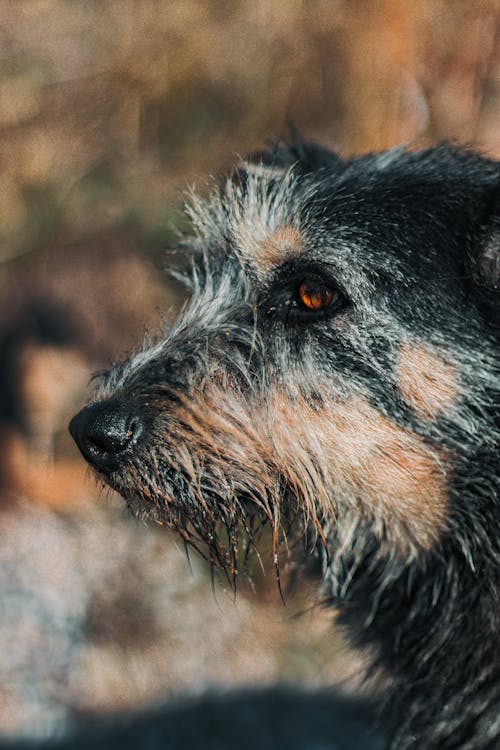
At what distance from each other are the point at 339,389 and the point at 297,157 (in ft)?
4.11

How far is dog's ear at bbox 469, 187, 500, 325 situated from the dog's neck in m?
0.79

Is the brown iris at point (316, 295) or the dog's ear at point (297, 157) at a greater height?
the dog's ear at point (297, 157)

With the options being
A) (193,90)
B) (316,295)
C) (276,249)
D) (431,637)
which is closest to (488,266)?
(316,295)

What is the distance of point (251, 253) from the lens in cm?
307

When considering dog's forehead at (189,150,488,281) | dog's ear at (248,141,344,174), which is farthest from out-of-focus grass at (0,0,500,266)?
dog's forehead at (189,150,488,281)

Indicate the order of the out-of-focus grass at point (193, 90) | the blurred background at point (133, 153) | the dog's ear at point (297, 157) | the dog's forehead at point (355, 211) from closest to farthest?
the dog's forehead at point (355, 211) < the dog's ear at point (297, 157) < the blurred background at point (133, 153) < the out-of-focus grass at point (193, 90)

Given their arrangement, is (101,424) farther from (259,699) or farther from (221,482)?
(259,699)

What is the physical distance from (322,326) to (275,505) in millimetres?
587

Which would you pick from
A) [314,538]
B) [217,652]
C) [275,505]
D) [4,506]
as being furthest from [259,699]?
[275,505]

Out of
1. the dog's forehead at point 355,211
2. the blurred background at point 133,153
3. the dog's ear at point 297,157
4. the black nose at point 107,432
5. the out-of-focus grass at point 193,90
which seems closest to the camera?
the black nose at point 107,432

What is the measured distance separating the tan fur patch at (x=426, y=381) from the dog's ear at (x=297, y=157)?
102 cm

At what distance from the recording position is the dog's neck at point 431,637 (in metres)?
2.93

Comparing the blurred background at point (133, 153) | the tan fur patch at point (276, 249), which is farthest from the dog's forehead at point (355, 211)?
the blurred background at point (133, 153)

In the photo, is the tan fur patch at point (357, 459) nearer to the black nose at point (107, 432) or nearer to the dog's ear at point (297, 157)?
the black nose at point (107, 432)
